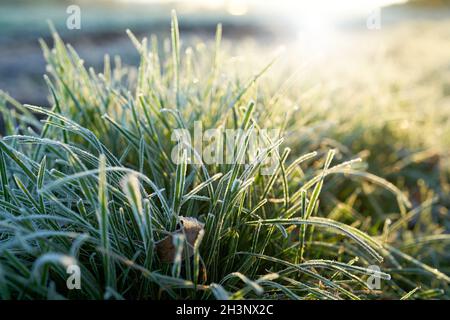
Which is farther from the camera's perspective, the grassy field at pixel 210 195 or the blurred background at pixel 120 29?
the blurred background at pixel 120 29

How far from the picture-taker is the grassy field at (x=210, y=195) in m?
1.04

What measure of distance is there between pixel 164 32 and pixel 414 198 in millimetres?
5424

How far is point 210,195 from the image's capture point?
46.3 inches

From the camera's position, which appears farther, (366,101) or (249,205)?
(366,101)

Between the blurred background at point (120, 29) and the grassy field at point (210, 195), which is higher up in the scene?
the blurred background at point (120, 29)

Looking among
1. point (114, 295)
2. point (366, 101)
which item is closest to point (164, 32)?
point (366, 101)

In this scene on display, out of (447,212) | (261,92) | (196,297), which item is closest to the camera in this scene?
(196,297)

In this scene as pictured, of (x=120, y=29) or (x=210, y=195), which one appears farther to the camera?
(x=120, y=29)

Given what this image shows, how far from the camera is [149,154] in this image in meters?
1.42

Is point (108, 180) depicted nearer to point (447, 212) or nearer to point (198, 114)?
point (198, 114)

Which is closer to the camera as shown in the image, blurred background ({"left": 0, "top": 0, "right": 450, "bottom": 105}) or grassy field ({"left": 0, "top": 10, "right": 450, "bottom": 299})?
grassy field ({"left": 0, "top": 10, "right": 450, "bottom": 299})

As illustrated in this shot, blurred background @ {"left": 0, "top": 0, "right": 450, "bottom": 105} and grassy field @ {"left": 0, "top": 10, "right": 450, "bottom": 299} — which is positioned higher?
blurred background @ {"left": 0, "top": 0, "right": 450, "bottom": 105}

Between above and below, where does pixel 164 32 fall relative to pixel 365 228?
above

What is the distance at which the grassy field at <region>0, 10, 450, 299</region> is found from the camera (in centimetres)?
104
